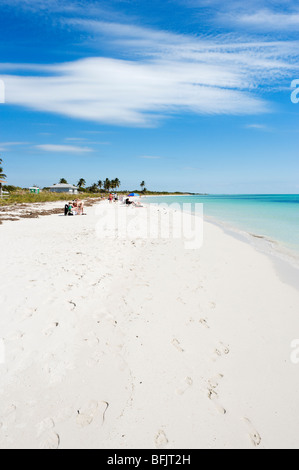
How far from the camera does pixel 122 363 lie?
354 centimetres

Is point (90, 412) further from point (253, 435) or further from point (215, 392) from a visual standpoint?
point (253, 435)

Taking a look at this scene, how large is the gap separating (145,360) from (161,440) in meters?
1.18

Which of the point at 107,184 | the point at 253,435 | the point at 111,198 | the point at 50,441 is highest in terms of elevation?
the point at 107,184

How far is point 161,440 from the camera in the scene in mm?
2502

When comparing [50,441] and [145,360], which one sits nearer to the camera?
[50,441]

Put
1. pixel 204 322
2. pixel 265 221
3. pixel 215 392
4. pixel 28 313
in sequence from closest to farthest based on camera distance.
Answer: pixel 215 392
pixel 28 313
pixel 204 322
pixel 265 221

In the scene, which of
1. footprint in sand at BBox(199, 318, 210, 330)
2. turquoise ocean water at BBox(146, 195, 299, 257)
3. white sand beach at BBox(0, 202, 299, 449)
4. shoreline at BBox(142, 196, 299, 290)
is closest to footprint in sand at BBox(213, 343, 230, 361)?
white sand beach at BBox(0, 202, 299, 449)

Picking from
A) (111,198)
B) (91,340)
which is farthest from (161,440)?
(111,198)

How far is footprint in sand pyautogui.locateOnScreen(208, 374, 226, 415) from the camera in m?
2.87

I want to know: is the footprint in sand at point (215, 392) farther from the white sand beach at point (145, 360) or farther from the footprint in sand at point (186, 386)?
the footprint in sand at point (186, 386)

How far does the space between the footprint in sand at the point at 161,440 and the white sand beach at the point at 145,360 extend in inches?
0.4

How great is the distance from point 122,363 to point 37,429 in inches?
49.0

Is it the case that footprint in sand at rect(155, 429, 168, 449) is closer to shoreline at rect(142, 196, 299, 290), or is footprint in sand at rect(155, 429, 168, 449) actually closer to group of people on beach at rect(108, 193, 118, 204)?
shoreline at rect(142, 196, 299, 290)
